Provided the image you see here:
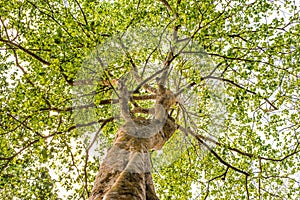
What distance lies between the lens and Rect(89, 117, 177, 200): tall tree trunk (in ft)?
13.7

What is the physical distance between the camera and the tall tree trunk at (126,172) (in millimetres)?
4178

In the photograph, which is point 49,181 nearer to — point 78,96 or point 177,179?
point 78,96

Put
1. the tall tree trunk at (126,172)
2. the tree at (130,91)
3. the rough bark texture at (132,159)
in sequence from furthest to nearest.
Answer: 1. the tree at (130,91)
2. the rough bark texture at (132,159)
3. the tall tree trunk at (126,172)

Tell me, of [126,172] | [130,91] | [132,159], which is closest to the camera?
[126,172]

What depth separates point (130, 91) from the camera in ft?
34.3

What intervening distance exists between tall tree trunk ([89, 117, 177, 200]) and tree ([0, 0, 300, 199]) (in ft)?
5.34

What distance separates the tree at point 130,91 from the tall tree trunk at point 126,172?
1.63m

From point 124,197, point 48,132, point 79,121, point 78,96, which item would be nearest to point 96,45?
point 78,96

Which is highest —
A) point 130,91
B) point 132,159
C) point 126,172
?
point 130,91

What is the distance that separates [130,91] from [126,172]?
5.84m

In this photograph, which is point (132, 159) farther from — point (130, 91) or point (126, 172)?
point (130, 91)

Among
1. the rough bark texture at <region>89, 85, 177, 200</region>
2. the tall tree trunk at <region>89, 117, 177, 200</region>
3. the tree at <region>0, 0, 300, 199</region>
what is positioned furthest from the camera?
the tree at <region>0, 0, 300, 199</region>

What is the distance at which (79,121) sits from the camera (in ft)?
33.8

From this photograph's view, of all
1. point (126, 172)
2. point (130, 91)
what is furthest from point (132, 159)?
point (130, 91)
